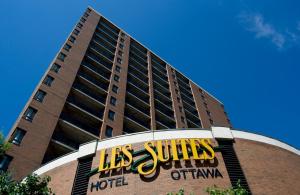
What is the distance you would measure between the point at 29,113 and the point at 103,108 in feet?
38.2

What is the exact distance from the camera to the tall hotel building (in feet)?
76.4

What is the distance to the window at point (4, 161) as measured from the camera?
2494 centimetres

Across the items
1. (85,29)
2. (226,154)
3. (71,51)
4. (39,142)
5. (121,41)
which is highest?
(121,41)

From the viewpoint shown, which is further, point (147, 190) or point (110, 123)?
point (110, 123)

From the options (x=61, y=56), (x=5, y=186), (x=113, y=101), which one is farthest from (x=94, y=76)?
(x=5, y=186)

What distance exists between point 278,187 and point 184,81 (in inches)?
2052

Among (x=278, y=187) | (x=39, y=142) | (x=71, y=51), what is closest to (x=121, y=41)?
A: (x=71, y=51)

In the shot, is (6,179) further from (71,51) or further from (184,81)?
(184,81)

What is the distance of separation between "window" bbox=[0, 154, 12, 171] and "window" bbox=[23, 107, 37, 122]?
5249 millimetres

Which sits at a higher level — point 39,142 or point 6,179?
point 39,142

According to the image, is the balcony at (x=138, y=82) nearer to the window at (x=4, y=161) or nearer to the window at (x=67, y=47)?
the window at (x=67, y=47)

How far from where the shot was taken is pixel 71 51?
148 ft

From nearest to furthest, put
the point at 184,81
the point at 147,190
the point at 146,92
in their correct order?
the point at 147,190, the point at 146,92, the point at 184,81

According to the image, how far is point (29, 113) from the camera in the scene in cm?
3081
